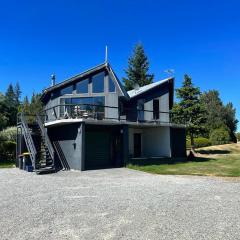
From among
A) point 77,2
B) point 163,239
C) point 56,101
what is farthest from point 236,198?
point 56,101

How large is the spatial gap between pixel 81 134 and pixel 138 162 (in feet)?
17.4

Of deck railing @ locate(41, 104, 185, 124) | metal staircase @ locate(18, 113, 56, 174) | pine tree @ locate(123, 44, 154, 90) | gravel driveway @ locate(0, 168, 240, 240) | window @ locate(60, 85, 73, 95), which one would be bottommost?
gravel driveway @ locate(0, 168, 240, 240)

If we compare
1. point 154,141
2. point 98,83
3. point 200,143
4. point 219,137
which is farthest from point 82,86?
point 219,137

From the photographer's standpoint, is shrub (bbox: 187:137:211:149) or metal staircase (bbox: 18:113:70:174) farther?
shrub (bbox: 187:137:211:149)

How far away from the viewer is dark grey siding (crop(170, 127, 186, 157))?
26.8m

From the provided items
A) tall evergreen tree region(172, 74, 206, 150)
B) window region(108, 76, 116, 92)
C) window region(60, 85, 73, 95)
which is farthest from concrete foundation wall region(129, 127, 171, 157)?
tall evergreen tree region(172, 74, 206, 150)

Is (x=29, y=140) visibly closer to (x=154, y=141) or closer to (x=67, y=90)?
(x=67, y=90)

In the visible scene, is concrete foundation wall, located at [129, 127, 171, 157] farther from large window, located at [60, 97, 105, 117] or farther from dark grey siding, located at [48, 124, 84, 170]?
dark grey siding, located at [48, 124, 84, 170]

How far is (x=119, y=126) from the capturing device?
77.4ft

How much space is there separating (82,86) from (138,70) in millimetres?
39863

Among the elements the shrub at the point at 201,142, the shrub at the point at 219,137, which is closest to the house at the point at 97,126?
the shrub at the point at 201,142

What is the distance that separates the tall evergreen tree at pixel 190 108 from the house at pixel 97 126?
5879 millimetres

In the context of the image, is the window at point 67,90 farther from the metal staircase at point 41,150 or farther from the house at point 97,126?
the metal staircase at point 41,150

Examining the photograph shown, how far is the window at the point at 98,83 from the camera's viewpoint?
25.5m
